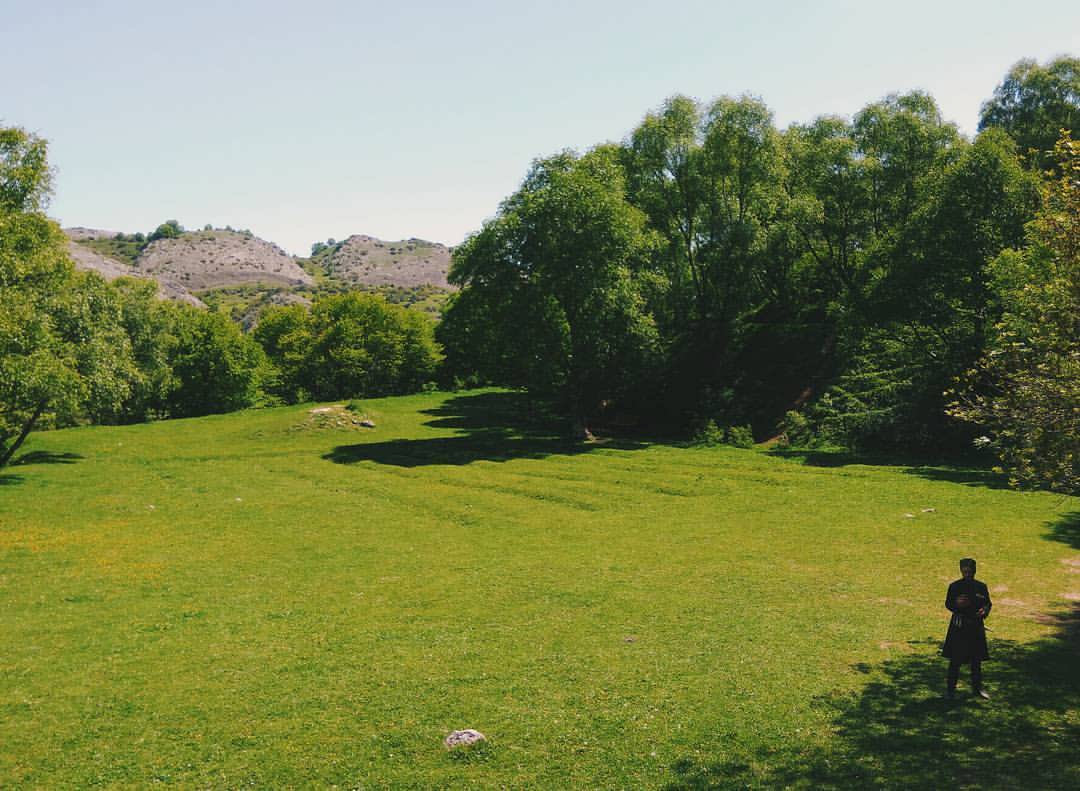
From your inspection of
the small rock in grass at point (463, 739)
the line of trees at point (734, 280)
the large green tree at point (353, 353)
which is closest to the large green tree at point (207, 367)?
the line of trees at point (734, 280)

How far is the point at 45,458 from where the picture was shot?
2232 inches

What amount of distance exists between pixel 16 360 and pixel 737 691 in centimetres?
4374

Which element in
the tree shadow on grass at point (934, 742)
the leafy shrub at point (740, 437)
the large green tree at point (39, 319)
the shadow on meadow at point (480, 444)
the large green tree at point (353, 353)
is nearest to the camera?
the tree shadow on grass at point (934, 742)

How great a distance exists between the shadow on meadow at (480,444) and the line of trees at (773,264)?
4.58m

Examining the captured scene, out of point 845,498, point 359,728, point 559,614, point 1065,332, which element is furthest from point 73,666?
point 845,498

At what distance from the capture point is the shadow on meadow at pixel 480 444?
56.6 m

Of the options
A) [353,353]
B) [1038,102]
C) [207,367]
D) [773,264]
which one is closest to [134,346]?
[207,367]

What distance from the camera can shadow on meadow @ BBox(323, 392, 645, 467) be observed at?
2228 inches

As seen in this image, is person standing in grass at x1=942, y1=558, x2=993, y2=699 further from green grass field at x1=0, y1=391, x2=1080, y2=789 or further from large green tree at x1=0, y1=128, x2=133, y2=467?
large green tree at x1=0, y1=128, x2=133, y2=467

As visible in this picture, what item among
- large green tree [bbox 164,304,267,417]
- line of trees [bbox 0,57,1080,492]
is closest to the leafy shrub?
line of trees [bbox 0,57,1080,492]

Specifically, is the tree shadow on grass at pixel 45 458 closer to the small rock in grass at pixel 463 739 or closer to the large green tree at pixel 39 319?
the large green tree at pixel 39 319

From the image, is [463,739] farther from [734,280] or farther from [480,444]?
[734,280]

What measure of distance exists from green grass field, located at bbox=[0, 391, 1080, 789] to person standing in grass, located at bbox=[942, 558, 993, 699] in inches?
30.8

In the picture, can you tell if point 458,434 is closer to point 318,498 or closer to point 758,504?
point 318,498
